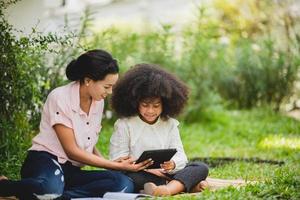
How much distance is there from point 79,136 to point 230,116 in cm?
586

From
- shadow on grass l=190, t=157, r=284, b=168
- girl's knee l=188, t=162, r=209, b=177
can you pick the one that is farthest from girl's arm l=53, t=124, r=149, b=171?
shadow on grass l=190, t=157, r=284, b=168

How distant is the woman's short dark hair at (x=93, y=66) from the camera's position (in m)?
5.82

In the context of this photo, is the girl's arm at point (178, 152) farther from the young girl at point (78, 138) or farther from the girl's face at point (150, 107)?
the young girl at point (78, 138)

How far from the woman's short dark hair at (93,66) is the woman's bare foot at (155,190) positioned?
0.83m

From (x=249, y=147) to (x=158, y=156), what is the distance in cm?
351

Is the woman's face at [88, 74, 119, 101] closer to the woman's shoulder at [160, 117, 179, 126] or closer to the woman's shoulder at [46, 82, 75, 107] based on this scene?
the woman's shoulder at [46, 82, 75, 107]

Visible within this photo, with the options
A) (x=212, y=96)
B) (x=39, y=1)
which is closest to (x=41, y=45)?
(x=39, y=1)

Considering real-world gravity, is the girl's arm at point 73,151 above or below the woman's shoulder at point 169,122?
below

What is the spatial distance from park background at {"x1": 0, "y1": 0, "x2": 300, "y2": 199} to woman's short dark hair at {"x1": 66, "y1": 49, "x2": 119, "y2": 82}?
0.32 meters

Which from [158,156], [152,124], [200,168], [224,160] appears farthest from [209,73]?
[158,156]

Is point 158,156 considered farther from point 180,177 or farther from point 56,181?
point 56,181

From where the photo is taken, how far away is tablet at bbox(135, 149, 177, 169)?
5844 mm

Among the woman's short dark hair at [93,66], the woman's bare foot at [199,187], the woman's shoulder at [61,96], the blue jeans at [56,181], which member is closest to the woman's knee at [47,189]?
the blue jeans at [56,181]

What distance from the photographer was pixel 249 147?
9289 millimetres
